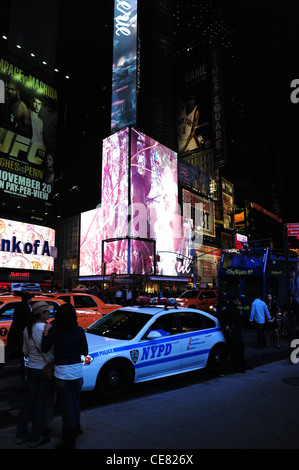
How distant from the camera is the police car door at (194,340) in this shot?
24.6ft

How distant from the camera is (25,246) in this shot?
3491 centimetres

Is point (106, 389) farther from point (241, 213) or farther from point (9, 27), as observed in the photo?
point (241, 213)

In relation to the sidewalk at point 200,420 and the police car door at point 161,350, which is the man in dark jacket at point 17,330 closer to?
the sidewalk at point 200,420

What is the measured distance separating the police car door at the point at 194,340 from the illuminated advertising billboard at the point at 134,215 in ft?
118

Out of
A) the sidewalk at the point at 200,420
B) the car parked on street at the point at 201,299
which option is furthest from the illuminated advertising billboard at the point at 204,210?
the sidewalk at the point at 200,420

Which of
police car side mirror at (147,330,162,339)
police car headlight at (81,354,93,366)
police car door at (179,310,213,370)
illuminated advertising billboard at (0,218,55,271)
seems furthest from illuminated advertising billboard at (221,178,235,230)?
police car headlight at (81,354,93,366)

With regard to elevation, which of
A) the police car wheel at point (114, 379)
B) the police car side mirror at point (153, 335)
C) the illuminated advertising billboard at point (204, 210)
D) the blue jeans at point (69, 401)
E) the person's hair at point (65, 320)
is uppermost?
the illuminated advertising billboard at point (204, 210)

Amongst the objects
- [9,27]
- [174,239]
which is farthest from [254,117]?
[9,27]

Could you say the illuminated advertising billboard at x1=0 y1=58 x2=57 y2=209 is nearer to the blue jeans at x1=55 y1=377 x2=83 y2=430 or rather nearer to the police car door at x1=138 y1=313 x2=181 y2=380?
the police car door at x1=138 y1=313 x2=181 y2=380

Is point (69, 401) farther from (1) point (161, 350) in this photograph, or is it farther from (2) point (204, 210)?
(2) point (204, 210)

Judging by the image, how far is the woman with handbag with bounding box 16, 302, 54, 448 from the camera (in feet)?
13.6

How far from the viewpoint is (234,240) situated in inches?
3219

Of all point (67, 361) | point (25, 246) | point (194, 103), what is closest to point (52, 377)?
point (67, 361)
